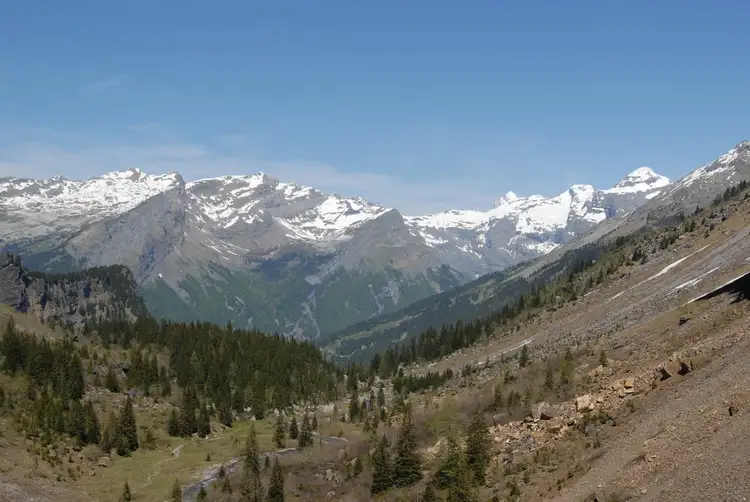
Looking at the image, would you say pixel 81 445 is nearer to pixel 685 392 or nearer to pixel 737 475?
pixel 685 392

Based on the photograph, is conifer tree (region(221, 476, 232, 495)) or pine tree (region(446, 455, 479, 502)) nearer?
pine tree (region(446, 455, 479, 502))

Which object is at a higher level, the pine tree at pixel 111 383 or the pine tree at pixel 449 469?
the pine tree at pixel 111 383

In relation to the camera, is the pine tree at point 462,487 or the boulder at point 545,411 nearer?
the pine tree at point 462,487

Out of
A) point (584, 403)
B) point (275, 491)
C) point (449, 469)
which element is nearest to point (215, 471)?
point (275, 491)

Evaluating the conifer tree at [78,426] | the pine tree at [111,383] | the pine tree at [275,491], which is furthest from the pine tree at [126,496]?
the pine tree at [111,383]

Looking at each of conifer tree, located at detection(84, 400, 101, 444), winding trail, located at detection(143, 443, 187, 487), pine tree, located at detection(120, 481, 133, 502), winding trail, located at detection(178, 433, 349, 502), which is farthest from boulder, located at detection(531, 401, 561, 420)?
conifer tree, located at detection(84, 400, 101, 444)

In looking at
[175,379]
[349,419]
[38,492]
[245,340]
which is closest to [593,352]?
[349,419]

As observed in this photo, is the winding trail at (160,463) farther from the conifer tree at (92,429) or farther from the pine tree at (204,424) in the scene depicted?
the conifer tree at (92,429)

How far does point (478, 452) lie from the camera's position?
50.0m

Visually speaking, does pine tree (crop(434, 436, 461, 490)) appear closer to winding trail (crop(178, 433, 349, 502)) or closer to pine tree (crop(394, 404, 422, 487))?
pine tree (crop(394, 404, 422, 487))

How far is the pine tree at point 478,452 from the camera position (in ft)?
157

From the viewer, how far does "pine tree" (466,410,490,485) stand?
47719mm

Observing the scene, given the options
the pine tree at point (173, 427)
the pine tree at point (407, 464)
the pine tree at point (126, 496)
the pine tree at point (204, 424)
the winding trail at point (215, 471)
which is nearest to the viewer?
the pine tree at point (407, 464)

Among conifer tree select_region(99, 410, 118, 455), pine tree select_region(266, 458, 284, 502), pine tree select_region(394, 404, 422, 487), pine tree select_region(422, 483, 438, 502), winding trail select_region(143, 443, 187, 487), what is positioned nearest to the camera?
pine tree select_region(422, 483, 438, 502)
